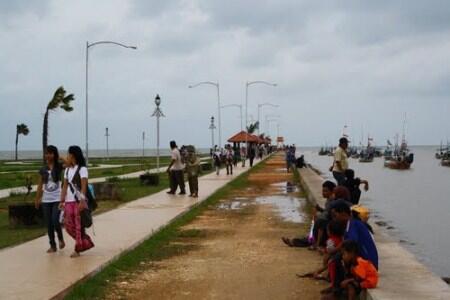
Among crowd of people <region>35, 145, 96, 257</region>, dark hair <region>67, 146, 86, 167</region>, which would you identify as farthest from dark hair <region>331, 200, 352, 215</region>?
dark hair <region>67, 146, 86, 167</region>

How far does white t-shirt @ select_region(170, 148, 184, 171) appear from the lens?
21.0m

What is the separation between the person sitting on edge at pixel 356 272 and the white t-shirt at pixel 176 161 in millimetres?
13842

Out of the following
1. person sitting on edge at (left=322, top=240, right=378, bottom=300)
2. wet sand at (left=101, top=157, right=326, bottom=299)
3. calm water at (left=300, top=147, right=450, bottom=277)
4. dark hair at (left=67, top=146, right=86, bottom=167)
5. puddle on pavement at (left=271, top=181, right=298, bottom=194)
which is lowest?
calm water at (left=300, top=147, right=450, bottom=277)

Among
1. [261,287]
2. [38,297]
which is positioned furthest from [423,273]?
[38,297]

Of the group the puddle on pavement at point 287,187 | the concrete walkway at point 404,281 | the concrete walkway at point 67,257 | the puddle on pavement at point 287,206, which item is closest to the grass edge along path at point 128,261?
the concrete walkway at point 67,257

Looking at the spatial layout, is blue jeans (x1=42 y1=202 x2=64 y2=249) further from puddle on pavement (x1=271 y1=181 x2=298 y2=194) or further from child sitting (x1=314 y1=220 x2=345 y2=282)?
puddle on pavement (x1=271 y1=181 x2=298 y2=194)

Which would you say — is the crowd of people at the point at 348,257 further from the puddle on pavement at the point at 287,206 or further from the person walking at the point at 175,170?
the person walking at the point at 175,170

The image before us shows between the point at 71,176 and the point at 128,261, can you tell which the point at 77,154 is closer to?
the point at 71,176

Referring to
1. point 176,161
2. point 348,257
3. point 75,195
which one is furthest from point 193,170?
point 348,257

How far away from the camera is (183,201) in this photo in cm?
1978

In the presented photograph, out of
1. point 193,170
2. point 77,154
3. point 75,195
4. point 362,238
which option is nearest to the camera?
point 362,238

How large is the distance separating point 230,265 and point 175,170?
12.0 m

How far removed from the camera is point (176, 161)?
2133 cm

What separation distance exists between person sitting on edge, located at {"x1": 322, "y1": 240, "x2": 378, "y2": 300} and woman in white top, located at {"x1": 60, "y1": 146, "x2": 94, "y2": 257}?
13.6ft
